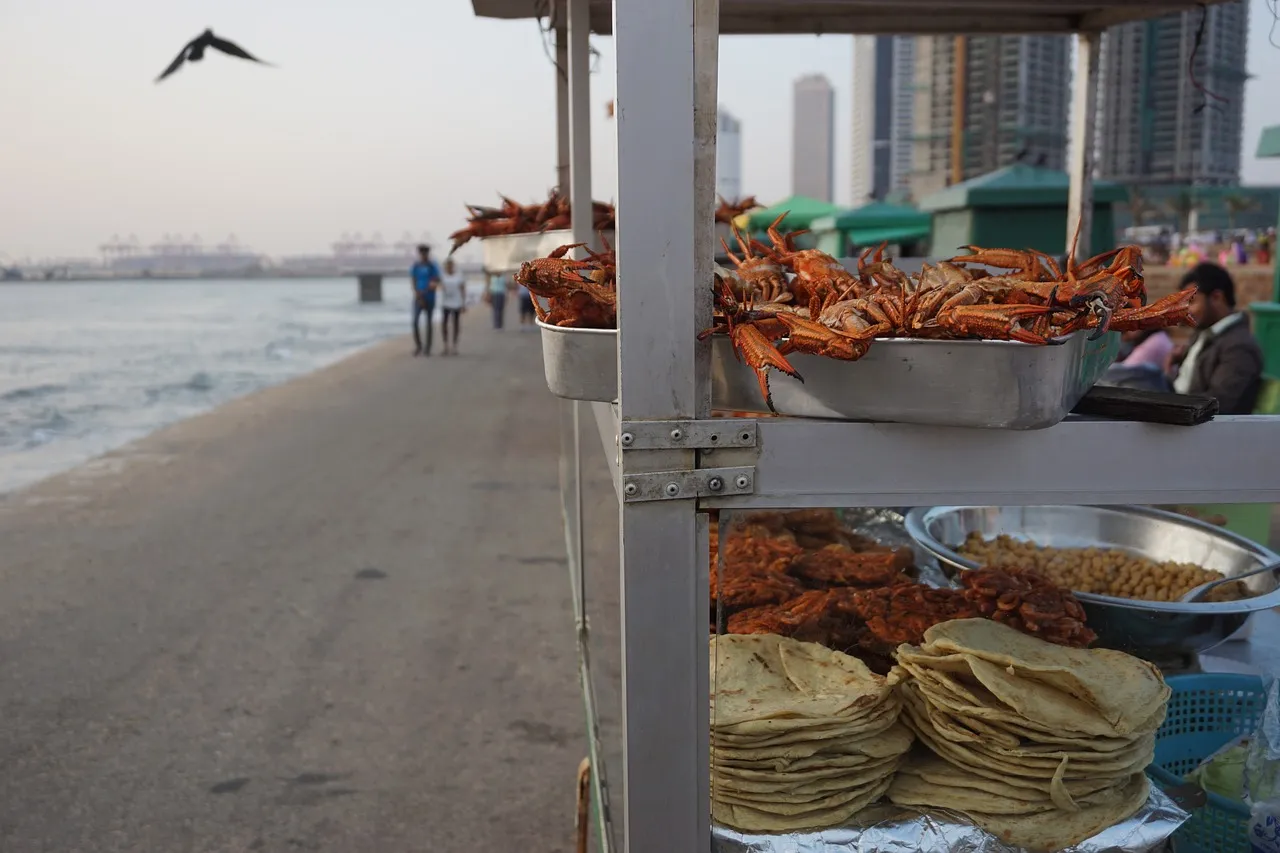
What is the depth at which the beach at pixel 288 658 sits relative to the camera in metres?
3.39

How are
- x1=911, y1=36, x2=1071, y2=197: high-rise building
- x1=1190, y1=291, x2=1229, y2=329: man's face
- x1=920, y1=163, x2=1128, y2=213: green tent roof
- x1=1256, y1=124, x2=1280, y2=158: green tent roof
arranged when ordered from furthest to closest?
x1=911, y1=36, x2=1071, y2=197: high-rise building < x1=1256, y1=124, x2=1280, y2=158: green tent roof < x1=920, y1=163, x2=1128, y2=213: green tent roof < x1=1190, y1=291, x2=1229, y2=329: man's face

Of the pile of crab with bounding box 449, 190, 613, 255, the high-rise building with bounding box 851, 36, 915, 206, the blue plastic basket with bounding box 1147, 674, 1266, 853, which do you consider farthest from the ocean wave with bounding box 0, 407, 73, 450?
the high-rise building with bounding box 851, 36, 915, 206

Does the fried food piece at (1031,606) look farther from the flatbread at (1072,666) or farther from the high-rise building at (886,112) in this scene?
the high-rise building at (886,112)

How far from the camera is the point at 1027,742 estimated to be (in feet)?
5.44

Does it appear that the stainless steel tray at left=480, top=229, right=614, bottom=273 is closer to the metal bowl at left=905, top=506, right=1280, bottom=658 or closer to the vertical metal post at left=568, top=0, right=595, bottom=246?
the vertical metal post at left=568, top=0, right=595, bottom=246

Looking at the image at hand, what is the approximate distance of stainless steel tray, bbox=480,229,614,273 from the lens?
3336 millimetres

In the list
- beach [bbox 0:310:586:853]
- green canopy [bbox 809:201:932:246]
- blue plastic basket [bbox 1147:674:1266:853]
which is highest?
green canopy [bbox 809:201:932:246]

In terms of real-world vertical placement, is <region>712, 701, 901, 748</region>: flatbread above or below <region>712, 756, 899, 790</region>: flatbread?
above

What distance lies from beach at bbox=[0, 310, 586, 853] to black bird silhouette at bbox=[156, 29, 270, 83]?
2.60 meters

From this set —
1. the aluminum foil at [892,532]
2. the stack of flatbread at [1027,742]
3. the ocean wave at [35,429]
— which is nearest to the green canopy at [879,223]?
the ocean wave at [35,429]

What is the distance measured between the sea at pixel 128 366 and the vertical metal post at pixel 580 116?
7862mm

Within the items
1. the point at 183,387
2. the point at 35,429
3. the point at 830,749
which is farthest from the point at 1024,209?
the point at 183,387

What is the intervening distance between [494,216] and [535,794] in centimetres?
217

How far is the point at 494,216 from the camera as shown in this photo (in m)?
3.92
